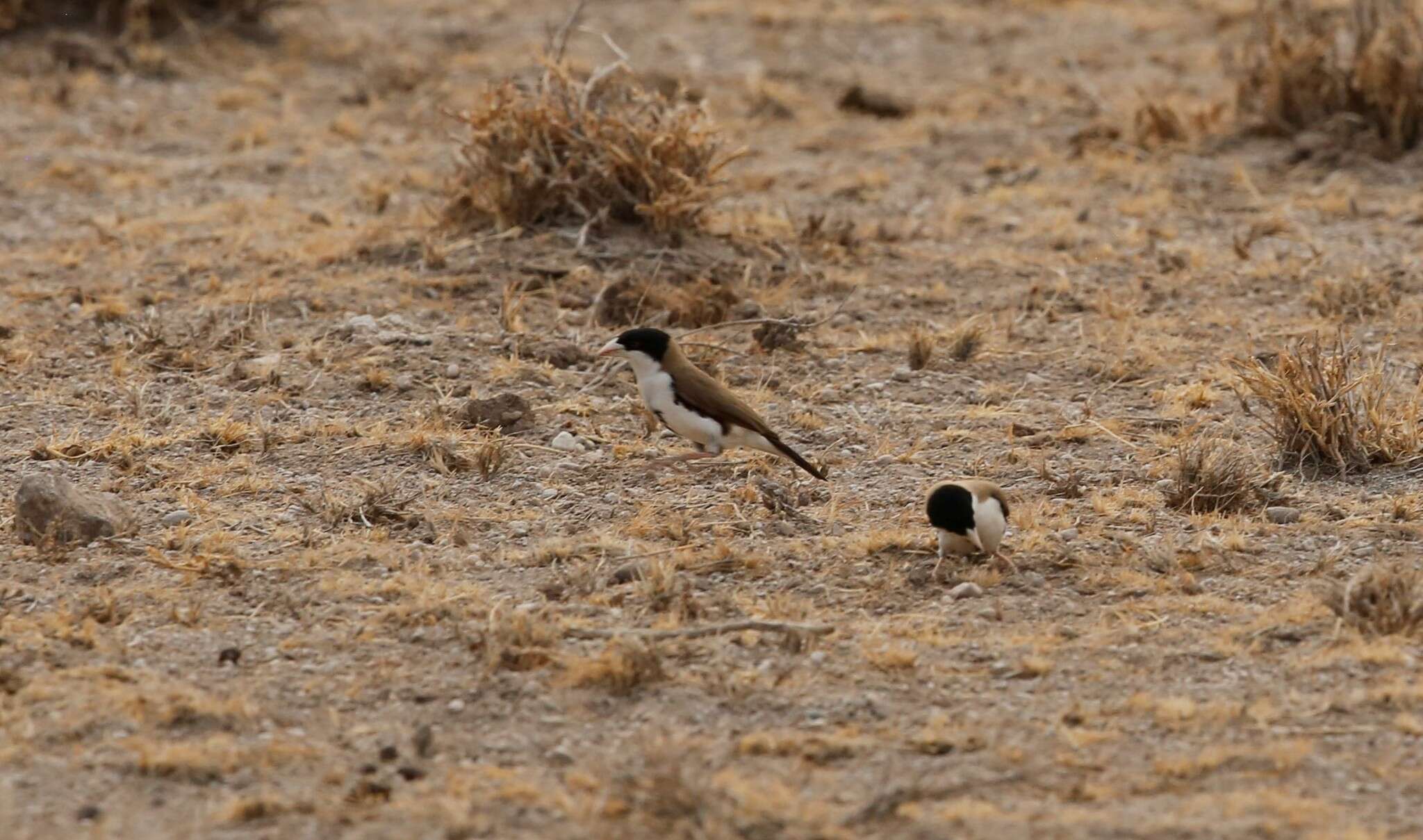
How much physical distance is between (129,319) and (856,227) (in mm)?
3395

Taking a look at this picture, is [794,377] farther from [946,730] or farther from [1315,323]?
[946,730]

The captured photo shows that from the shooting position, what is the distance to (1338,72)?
34.9 ft

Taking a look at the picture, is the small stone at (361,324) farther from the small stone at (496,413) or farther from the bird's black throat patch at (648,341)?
the bird's black throat patch at (648,341)

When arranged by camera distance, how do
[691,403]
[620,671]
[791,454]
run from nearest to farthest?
[620,671] → [791,454] → [691,403]

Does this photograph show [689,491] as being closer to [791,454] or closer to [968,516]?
[791,454]

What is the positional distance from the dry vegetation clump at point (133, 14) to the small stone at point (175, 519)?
6887 millimetres

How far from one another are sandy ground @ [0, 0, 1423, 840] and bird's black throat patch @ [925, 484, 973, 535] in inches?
7.2

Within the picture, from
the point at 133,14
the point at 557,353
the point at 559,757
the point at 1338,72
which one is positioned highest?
the point at 1338,72

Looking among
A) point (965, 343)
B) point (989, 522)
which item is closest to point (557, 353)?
point (965, 343)

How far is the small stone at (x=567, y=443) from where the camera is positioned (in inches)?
273

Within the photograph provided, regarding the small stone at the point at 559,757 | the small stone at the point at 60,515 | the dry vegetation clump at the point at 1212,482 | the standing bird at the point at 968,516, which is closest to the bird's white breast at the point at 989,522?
the standing bird at the point at 968,516

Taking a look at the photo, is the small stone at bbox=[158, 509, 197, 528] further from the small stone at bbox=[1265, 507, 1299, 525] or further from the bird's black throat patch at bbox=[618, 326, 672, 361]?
the small stone at bbox=[1265, 507, 1299, 525]

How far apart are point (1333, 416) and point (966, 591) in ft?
5.30

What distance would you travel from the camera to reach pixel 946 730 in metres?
4.88
